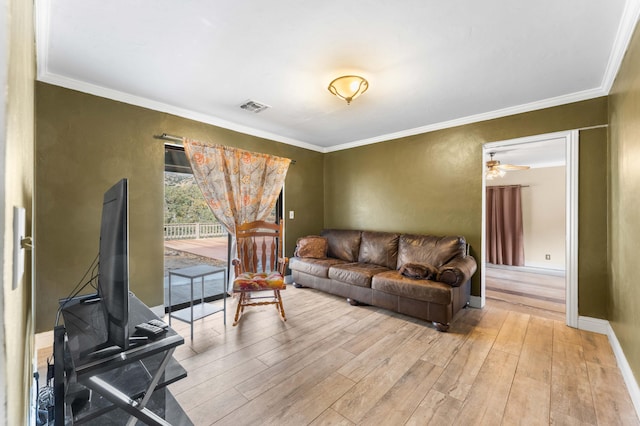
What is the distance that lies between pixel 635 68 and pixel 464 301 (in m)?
2.59

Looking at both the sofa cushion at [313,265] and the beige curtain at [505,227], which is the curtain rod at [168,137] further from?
the beige curtain at [505,227]

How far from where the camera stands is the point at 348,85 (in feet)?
7.93

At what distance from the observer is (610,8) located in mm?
1662

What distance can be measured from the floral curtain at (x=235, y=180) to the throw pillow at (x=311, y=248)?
720 mm

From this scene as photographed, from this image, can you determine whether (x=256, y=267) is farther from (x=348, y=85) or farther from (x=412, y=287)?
(x=348, y=85)

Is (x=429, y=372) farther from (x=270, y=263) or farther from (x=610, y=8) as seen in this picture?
(x=610, y=8)

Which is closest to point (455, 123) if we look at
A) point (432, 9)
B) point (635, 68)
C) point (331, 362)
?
point (635, 68)

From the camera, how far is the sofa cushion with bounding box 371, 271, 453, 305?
9.07 ft

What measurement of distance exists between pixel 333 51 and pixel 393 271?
263 cm

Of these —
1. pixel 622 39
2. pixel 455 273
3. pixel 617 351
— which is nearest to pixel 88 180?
pixel 455 273

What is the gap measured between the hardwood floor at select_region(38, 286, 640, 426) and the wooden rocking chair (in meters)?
0.28

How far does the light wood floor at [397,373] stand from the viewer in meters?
1.65

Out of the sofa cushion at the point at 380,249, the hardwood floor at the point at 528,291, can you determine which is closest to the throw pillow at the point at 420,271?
the sofa cushion at the point at 380,249

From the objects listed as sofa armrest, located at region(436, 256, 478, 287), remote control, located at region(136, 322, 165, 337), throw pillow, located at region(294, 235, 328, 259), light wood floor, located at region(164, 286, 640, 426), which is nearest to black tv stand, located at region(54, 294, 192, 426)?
remote control, located at region(136, 322, 165, 337)
